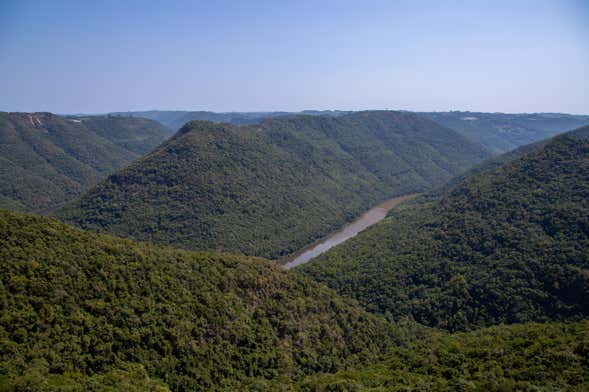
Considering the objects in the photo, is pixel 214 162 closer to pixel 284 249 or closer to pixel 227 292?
pixel 284 249

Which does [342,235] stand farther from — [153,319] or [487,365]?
[153,319]

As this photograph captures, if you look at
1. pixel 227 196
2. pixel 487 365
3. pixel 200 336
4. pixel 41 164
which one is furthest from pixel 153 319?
pixel 41 164

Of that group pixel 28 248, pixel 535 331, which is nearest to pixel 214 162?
pixel 28 248

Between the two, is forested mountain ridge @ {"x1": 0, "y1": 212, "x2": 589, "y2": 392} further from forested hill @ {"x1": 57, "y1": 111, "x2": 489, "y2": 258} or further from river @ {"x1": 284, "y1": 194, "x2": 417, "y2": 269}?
forested hill @ {"x1": 57, "y1": 111, "x2": 489, "y2": 258}

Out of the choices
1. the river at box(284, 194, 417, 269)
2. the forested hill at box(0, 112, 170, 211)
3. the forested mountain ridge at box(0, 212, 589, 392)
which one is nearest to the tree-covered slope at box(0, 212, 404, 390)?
the forested mountain ridge at box(0, 212, 589, 392)

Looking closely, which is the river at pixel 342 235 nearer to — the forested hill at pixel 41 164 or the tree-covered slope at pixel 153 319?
the tree-covered slope at pixel 153 319

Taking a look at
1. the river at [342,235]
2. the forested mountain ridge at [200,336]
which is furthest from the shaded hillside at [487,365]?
the river at [342,235]

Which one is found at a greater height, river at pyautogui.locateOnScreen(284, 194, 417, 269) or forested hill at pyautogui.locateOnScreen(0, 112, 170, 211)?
forested hill at pyautogui.locateOnScreen(0, 112, 170, 211)
